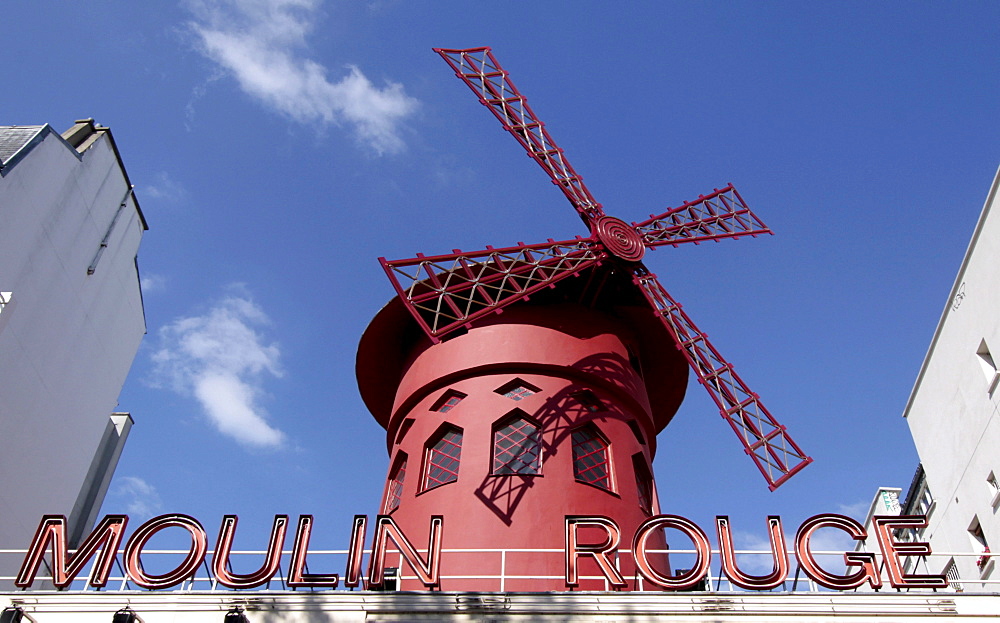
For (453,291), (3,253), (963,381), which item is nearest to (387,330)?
(453,291)

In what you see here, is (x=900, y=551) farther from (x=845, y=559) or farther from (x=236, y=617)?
(x=236, y=617)

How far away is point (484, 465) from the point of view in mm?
8547

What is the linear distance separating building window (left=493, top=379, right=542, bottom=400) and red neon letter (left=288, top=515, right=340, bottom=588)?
2.80 metres

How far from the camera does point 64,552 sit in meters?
6.80

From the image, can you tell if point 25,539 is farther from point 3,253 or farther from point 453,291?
point 453,291

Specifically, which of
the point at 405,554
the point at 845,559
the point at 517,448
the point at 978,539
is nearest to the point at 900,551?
the point at 845,559

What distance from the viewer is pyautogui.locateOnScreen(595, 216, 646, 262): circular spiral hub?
10.6 metres

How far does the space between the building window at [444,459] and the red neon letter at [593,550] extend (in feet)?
6.38

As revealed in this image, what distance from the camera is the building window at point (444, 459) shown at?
28.9ft

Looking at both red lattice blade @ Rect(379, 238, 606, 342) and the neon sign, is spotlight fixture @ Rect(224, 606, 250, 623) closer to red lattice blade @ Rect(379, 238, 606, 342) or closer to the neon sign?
the neon sign

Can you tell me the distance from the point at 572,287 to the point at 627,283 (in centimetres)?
70

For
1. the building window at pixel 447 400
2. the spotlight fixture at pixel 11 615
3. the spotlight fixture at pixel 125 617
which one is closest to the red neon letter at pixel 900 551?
the building window at pixel 447 400

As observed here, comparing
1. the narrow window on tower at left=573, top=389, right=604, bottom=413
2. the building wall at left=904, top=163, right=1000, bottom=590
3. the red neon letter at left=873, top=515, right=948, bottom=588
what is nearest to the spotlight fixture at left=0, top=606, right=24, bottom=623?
the narrow window on tower at left=573, top=389, right=604, bottom=413

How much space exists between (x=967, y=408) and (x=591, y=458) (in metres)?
5.51
